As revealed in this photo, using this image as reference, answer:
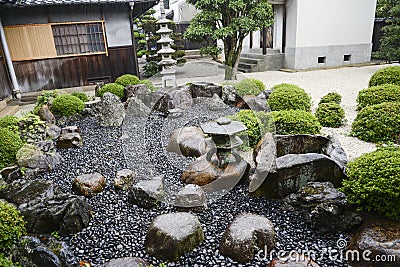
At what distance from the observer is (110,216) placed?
11.7ft

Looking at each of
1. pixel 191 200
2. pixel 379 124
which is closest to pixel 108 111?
pixel 191 200

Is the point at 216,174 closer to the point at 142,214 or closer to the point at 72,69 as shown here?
the point at 142,214

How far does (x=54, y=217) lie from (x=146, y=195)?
1041 mm

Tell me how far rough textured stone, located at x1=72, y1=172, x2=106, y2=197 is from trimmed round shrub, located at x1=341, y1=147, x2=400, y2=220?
122 inches

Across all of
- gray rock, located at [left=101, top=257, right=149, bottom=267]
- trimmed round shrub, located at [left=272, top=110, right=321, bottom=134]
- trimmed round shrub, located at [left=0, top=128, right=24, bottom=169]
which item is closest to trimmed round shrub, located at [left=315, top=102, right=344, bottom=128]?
trimmed round shrub, located at [left=272, top=110, right=321, bottom=134]

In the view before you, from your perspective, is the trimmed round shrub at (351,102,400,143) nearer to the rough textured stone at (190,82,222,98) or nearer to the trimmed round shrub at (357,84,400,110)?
the trimmed round shrub at (357,84,400,110)

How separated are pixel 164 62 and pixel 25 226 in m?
7.18

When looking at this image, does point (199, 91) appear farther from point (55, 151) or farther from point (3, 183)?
point (3, 183)

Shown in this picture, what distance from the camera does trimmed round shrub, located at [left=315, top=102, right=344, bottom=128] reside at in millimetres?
6004

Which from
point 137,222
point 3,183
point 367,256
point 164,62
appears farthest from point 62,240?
point 164,62

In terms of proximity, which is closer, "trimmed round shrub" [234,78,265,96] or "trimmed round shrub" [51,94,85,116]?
"trimmed round shrub" [51,94,85,116]

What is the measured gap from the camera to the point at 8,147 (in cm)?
475

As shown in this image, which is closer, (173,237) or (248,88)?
(173,237)

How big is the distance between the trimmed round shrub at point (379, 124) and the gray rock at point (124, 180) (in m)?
4.02
